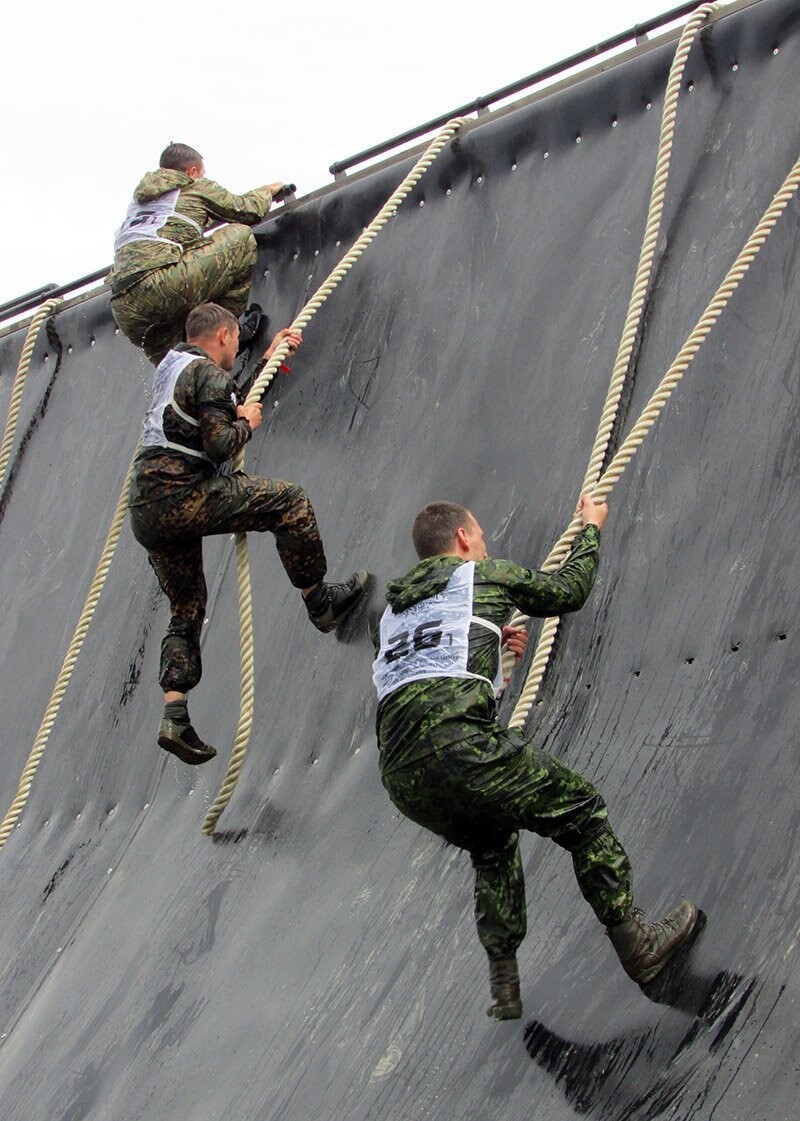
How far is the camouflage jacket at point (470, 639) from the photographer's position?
348 cm

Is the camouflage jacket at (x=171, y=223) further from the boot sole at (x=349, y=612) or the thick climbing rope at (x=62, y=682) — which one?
the boot sole at (x=349, y=612)

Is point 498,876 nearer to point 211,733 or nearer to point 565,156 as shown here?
point 211,733

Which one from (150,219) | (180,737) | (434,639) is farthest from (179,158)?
(434,639)

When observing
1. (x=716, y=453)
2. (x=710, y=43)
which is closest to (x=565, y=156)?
(x=710, y=43)

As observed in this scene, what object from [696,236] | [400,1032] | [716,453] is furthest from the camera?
[696,236]

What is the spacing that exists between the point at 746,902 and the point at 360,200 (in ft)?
11.8

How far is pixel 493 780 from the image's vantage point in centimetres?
344

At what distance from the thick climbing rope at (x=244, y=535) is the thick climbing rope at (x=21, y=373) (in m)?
1.81

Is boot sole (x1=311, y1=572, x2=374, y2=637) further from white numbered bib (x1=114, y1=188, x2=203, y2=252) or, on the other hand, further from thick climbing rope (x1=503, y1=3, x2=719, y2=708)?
white numbered bib (x1=114, y1=188, x2=203, y2=252)

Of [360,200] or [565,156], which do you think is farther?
[360,200]

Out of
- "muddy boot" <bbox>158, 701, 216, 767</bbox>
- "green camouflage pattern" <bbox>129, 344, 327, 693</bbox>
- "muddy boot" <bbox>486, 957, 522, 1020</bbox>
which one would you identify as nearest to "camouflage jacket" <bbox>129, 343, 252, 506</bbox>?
"green camouflage pattern" <bbox>129, 344, 327, 693</bbox>

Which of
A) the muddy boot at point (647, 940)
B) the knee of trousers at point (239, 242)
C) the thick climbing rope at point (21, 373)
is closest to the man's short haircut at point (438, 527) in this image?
the muddy boot at point (647, 940)

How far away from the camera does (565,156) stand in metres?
5.59

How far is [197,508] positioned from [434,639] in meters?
1.56
